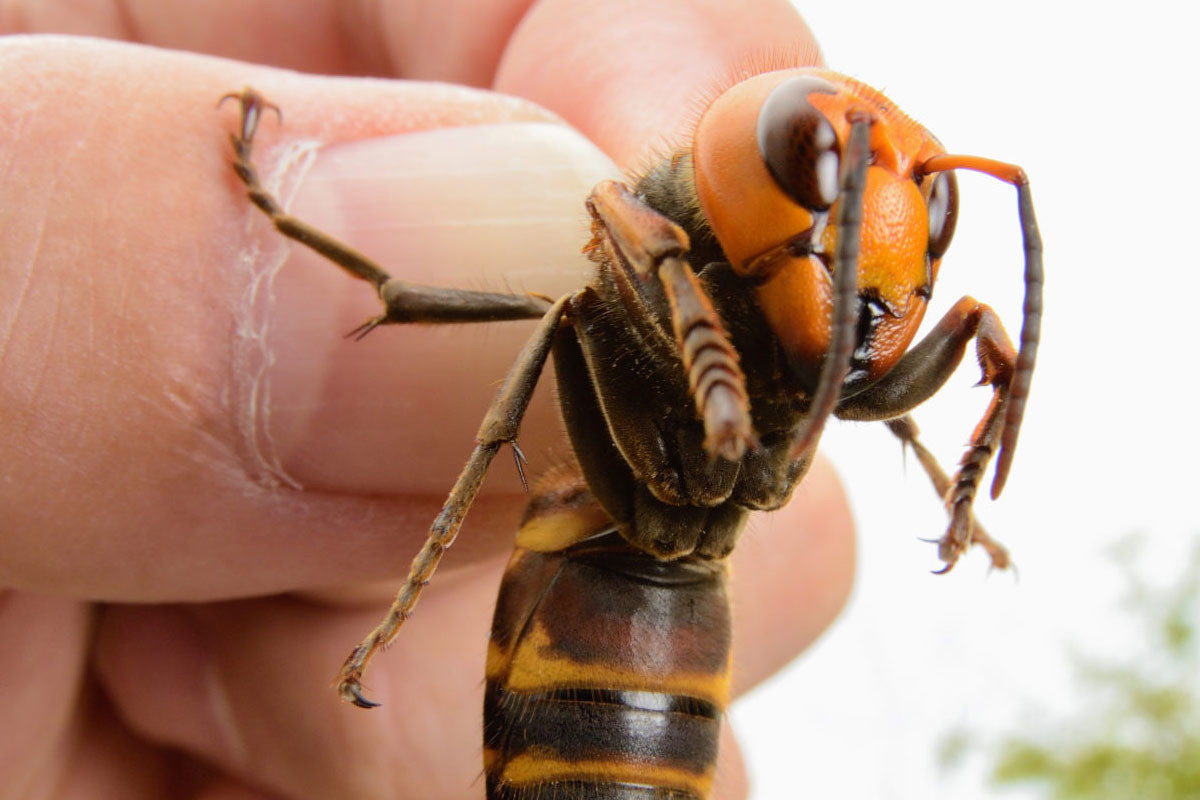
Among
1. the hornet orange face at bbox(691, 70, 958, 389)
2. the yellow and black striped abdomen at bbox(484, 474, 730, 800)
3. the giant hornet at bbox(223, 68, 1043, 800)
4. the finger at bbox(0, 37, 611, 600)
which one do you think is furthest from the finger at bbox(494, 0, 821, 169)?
the yellow and black striped abdomen at bbox(484, 474, 730, 800)

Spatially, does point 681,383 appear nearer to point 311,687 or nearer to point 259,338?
point 259,338

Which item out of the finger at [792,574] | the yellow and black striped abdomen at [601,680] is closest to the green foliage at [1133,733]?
the finger at [792,574]

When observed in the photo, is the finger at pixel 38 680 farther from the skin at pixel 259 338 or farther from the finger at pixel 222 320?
the finger at pixel 222 320

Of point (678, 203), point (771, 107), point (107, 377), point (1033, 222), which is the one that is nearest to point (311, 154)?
point (107, 377)

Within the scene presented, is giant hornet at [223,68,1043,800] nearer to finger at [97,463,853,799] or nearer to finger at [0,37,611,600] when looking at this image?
finger at [0,37,611,600]

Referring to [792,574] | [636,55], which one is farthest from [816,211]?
[792,574]
